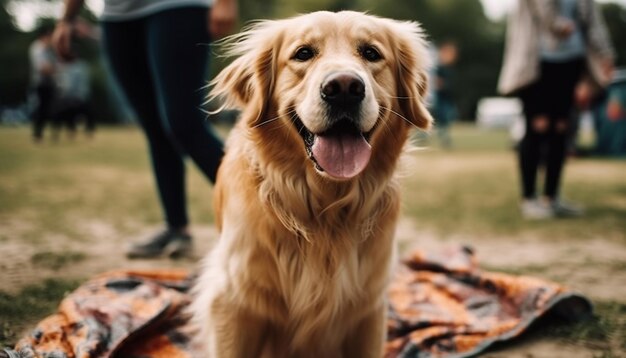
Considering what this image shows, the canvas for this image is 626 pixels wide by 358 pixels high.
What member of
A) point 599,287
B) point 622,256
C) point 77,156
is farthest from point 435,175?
point 77,156

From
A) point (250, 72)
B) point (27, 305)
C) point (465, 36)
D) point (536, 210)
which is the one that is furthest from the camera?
point (465, 36)

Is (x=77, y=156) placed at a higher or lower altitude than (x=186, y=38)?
lower

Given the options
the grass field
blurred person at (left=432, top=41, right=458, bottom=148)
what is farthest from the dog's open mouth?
blurred person at (left=432, top=41, right=458, bottom=148)

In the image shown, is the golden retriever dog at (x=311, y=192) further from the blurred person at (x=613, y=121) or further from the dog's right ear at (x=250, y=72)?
the blurred person at (x=613, y=121)

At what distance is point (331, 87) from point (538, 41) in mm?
3489

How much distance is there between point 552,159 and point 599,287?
80.1 inches

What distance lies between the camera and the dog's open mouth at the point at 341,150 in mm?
1767

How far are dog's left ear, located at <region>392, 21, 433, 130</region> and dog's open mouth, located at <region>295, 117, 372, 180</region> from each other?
1.25 feet

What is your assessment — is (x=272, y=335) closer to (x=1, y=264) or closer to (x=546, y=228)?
(x=1, y=264)

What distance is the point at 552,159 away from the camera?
465 centimetres

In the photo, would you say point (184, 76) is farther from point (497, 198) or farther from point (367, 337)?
point (497, 198)

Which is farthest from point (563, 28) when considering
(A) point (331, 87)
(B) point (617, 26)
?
(B) point (617, 26)

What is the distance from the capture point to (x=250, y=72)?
2125 millimetres

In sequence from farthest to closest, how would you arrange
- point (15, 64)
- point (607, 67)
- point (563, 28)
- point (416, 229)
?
point (15, 64)
point (607, 67)
point (416, 229)
point (563, 28)
